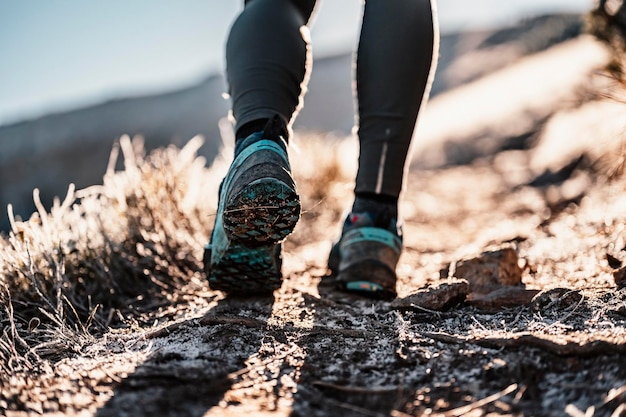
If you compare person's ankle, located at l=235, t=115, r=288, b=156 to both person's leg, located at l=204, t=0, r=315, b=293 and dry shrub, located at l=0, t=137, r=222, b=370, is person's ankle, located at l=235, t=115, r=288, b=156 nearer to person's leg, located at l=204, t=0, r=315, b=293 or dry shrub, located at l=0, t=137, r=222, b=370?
person's leg, located at l=204, t=0, r=315, b=293

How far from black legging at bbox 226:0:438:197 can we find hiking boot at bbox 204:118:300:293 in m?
0.12

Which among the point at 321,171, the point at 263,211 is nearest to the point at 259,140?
the point at 263,211

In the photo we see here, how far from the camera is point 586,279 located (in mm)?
1497

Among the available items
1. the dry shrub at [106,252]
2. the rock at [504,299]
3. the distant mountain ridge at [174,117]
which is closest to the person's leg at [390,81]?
the rock at [504,299]

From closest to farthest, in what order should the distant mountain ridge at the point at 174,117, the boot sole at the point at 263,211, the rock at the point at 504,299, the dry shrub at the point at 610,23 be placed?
the boot sole at the point at 263,211 → the rock at the point at 504,299 → the dry shrub at the point at 610,23 → the distant mountain ridge at the point at 174,117

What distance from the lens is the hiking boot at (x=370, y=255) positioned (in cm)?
153

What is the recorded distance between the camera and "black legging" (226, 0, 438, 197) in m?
1.45

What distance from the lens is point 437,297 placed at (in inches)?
53.3

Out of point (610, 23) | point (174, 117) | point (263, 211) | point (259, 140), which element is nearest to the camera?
point (263, 211)

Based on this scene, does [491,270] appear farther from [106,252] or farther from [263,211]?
[106,252]

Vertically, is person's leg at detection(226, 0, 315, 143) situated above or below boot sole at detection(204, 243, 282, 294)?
above

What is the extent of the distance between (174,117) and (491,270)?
24.3 m

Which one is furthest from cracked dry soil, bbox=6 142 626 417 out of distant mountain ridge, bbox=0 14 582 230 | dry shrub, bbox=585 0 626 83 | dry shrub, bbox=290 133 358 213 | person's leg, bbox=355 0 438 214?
distant mountain ridge, bbox=0 14 582 230

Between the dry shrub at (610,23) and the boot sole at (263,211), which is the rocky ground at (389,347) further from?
the dry shrub at (610,23)
